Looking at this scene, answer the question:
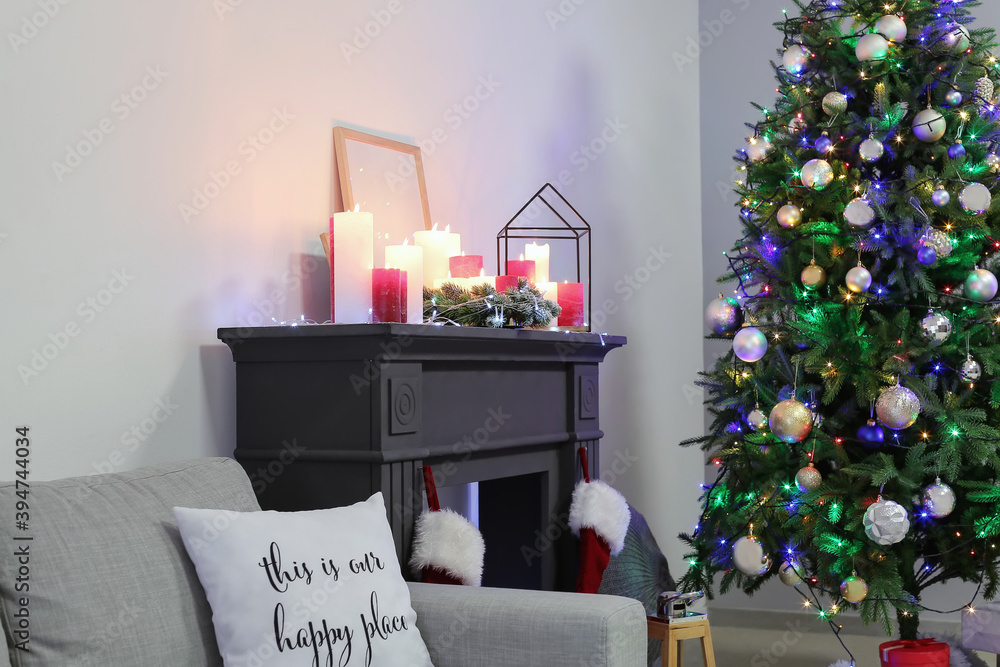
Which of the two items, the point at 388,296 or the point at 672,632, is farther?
the point at 672,632

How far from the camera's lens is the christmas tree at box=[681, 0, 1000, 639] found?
8.13 feet

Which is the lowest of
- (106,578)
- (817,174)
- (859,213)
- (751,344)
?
(106,578)

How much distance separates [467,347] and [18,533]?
99cm

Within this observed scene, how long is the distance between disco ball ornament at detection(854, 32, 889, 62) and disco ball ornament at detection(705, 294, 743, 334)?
2.50 ft

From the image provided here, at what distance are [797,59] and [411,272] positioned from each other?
1.46 metres

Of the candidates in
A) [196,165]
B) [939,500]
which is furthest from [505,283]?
[939,500]

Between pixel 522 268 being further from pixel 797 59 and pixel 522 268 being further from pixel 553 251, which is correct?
pixel 797 59

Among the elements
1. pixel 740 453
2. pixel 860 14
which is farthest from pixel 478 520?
pixel 860 14

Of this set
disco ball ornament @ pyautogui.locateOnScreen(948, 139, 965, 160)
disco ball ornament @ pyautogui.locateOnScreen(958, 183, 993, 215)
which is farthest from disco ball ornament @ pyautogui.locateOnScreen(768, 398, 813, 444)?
disco ball ornament @ pyautogui.locateOnScreen(948, 139, 965, 160)

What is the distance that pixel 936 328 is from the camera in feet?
8.11

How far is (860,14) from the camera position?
279 cm

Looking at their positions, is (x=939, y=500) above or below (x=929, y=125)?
below

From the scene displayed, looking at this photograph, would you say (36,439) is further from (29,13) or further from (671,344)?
(671,344)

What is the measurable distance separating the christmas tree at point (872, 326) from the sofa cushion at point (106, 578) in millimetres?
1630
